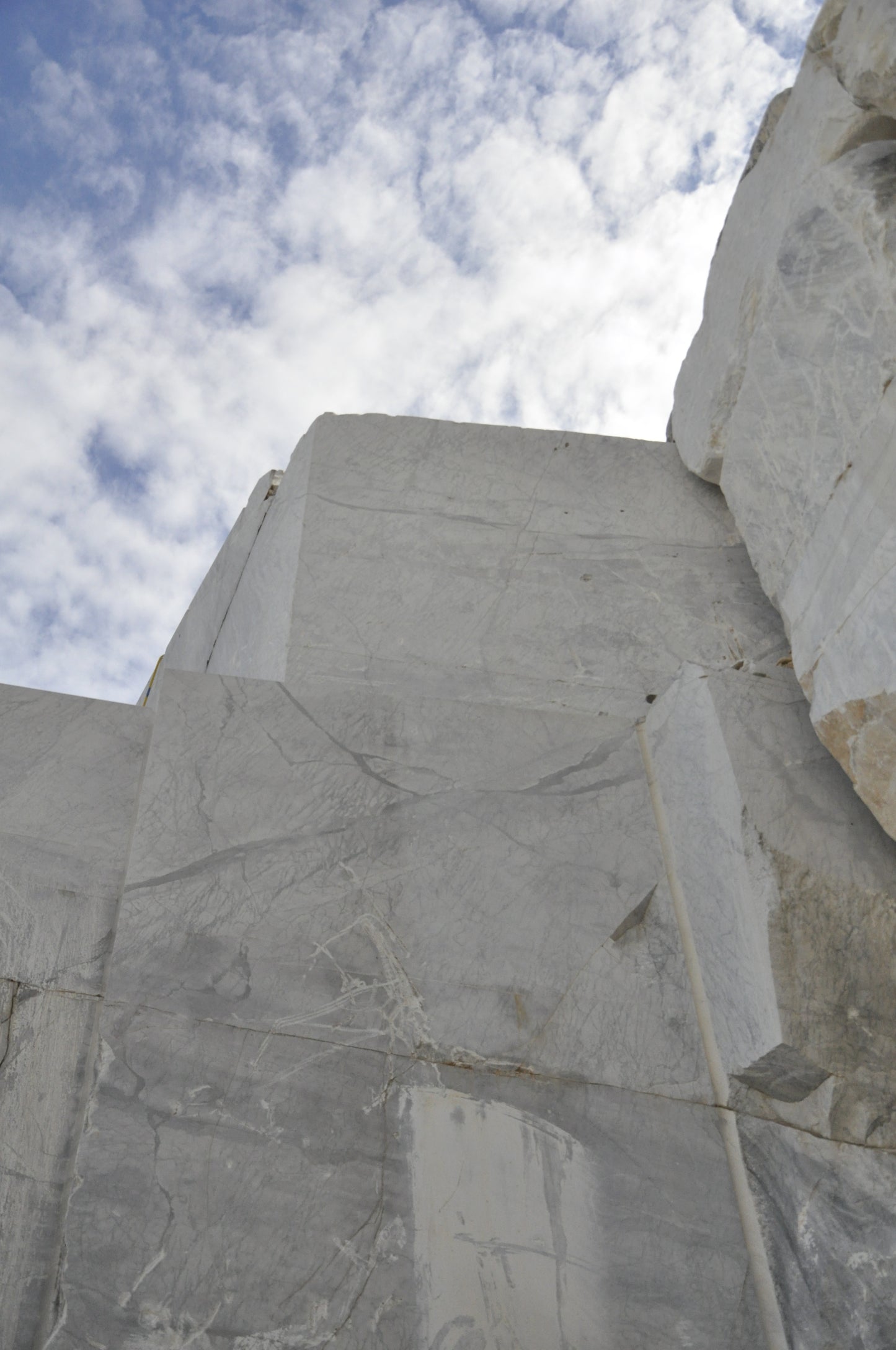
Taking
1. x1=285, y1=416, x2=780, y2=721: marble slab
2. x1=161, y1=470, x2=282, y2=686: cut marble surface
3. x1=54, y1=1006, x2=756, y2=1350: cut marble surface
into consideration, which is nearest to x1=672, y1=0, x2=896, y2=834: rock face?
x1=285, y1=416, x2=780, y2=721: marble slab

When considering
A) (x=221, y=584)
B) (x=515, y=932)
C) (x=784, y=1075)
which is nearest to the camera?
(x=784, y=1075)

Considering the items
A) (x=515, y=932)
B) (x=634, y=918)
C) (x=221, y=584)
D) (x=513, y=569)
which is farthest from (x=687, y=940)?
(x=221, y=584)

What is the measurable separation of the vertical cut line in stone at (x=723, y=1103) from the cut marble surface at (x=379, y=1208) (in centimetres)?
2

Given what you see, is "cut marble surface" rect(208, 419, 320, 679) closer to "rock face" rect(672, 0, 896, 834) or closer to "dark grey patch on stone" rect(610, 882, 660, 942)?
"dark grey patch on stone" rect(610, 882, 660, 942)

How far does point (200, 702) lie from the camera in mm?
2131

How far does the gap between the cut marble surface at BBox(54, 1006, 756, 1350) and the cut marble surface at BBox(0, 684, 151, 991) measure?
19 cm

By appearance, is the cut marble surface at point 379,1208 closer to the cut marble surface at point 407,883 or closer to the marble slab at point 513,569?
the cut marble surface at point 407,883

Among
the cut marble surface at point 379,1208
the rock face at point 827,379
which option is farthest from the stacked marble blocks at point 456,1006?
the rock face at point 827,379

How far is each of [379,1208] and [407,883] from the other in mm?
570

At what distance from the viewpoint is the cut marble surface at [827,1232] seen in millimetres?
1561

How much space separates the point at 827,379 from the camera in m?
2.14

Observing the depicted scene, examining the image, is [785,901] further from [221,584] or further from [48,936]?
[221,584]

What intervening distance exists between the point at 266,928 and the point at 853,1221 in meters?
1.11

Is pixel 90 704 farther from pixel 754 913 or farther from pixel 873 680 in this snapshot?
pixel 873 680
